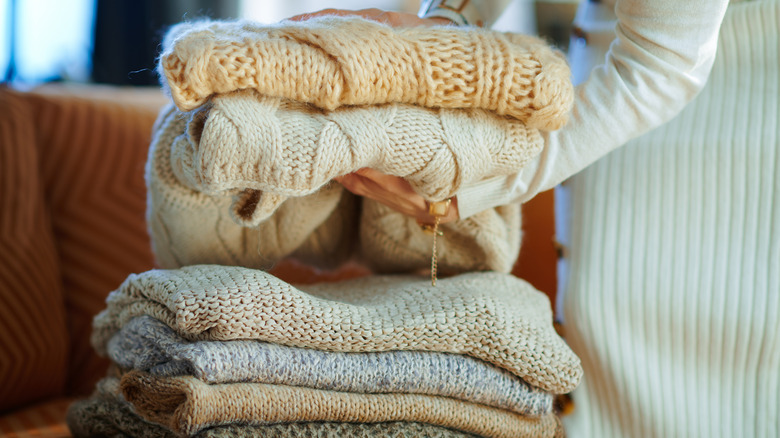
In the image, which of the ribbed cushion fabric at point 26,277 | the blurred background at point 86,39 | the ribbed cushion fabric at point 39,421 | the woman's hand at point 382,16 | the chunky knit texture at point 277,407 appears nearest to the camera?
the chunky knit texture at point 277,407

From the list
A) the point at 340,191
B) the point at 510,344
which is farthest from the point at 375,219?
the point at 510,344

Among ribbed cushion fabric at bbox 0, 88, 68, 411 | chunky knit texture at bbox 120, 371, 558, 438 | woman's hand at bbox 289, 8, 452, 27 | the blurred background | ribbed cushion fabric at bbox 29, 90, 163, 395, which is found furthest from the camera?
the blurred background

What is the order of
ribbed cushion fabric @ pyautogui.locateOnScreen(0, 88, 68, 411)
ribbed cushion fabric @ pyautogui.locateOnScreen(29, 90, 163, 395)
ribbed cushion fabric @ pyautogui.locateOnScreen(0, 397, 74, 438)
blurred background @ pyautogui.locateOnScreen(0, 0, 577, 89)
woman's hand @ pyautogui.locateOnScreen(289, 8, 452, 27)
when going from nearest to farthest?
woman's hand @ pyautogui.locateOnScreen(289, 8, 452, 27) → ribbed cushion fabric @ pyautogui.locateOnScreen(0, 397, 74, 438) → ribbed cushion fabric @ pyautogui.locateOnScreen(0, 88, 68, 411) → ribbed cushion fabric @ pyautogui.locateOnScreen(29, 90, 163, 395) → blurred background @ pyautogui.locateOnScreen(0, 0, 577, 89)

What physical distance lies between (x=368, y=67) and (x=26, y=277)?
2.06 ft

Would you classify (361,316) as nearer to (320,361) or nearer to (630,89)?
(320,361)

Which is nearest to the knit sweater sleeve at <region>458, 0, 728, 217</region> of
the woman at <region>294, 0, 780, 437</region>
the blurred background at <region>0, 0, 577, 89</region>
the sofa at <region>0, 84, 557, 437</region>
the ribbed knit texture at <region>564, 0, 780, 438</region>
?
the woman at <region>294, 0, 780, 437</region>

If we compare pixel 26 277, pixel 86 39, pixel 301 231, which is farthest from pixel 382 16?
pixel 86 39

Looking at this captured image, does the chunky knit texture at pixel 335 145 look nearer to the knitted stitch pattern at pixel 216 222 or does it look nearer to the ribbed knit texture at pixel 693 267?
the knitted stitch pattern at pixel 216 222

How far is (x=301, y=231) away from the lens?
1.94 feet

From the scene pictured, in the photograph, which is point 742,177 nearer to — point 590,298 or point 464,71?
point 590,298

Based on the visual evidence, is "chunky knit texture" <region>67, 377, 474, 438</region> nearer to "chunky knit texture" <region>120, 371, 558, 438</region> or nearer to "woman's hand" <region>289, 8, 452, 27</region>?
"chunky knit texture" <region>120, 371, 558, 438</region>

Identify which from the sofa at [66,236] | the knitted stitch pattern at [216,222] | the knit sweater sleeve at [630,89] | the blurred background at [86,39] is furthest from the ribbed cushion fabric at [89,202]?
the blurred background at [86,39]

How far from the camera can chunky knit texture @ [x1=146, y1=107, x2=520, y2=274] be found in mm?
543

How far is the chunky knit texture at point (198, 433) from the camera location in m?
0.44
